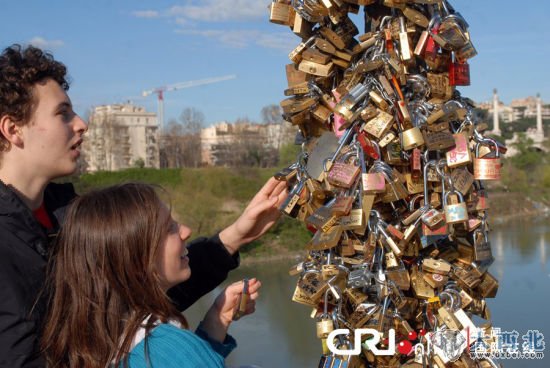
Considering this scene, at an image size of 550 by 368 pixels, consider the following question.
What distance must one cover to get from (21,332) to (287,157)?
1345 cm

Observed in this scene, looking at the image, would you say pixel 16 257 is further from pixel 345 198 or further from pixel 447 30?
pixel 447 30

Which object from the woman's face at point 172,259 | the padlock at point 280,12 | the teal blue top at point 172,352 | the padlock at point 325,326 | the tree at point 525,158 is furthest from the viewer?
the tree at point 525,158

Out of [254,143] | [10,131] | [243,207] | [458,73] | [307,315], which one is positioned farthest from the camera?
[254,143]

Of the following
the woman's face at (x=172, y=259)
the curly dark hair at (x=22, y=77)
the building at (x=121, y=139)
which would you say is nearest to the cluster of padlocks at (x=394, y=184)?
the woman's face at (x=172, y=259)

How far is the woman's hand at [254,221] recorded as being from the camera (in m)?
1.53

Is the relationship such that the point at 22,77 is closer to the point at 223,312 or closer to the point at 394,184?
the point at 223,312

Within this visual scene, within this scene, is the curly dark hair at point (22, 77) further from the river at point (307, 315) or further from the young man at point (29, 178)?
the river at point (307, 315)

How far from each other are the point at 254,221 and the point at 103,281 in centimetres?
63

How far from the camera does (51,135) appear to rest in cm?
113

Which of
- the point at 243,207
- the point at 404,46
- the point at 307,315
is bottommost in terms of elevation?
the point at 307,315

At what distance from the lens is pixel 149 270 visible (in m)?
0.98

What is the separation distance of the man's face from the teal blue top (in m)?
0.40

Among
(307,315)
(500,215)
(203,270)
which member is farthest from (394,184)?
(500,215)

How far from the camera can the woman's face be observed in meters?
1.01
